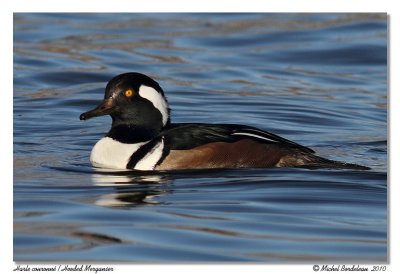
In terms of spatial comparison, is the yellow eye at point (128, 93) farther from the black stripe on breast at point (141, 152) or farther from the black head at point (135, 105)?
the black stripe on breast at point (141, 152)

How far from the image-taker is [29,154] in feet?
39.8

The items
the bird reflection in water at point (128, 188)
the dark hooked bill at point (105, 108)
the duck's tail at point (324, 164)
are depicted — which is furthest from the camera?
the dark hooked bill at point (105, 108)

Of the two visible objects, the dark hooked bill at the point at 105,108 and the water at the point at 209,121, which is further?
the dark hooked bill at the point at 105,108

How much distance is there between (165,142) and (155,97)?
60 cm

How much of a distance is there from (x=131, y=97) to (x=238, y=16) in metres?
11.4

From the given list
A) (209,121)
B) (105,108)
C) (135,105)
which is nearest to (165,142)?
(135,105)

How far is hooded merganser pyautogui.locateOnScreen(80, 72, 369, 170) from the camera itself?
11180 millimetres

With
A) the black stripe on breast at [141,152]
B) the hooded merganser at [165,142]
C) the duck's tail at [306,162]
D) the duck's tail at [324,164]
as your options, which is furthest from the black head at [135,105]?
the duck's tail at [324,164]

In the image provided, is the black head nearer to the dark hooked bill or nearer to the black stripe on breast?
the dark hooked bill

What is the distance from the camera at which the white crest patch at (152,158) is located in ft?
36.8

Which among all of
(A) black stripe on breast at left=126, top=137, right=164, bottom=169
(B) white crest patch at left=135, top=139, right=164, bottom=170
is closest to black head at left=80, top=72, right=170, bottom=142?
(A) black stripe on breast at left=126, top=137, right=164, bottom=169

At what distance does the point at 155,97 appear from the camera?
38.1ft

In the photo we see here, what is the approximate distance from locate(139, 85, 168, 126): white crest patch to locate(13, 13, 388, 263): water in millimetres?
856
